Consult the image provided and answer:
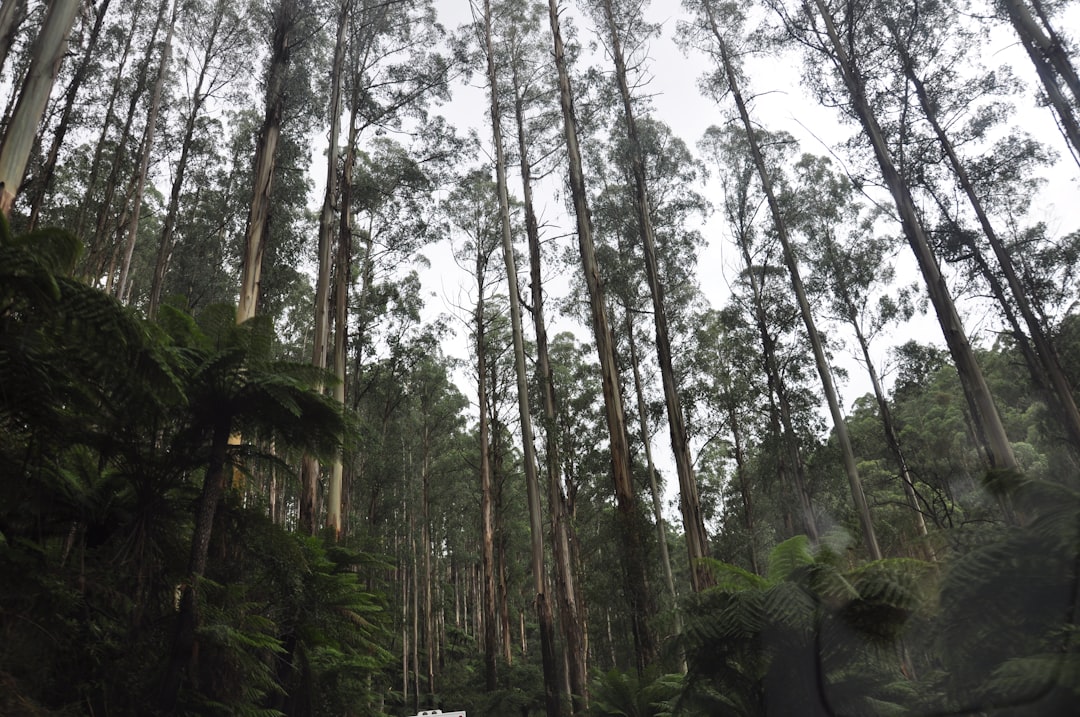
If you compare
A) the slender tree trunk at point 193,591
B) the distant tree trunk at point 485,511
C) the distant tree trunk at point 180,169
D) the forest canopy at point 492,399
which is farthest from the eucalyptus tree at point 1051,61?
the distant tree trunk at point 180,169

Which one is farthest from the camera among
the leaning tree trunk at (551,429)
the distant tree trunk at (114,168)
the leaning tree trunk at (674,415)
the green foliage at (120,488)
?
the distant tree trunk at (114,168)

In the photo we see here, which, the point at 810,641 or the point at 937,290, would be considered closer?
the point at 810,641

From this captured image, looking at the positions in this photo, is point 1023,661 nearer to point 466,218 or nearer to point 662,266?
point 662,266

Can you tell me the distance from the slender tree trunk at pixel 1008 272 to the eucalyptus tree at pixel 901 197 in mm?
1663

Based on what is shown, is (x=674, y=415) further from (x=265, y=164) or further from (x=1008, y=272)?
(x=1008, y=272)

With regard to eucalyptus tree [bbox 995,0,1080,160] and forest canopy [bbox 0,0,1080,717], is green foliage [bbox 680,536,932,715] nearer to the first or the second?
forest canopy [bbox 0,0,1080,717]

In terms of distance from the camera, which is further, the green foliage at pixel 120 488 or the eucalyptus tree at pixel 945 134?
the eucalyptus tree at pixel 945 134

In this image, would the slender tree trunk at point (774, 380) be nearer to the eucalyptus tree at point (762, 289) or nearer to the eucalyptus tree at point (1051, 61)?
the eucalyptus tree at point (762, 289)

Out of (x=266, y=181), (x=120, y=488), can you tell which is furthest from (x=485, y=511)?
(x=120, y=488)

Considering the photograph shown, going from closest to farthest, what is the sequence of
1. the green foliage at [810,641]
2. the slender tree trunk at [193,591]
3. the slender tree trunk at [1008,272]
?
the slender tree trunk at [193,591] < the green foliage at [810,641] < the slender tree trunk at [1008,272]

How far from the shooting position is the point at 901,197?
800 cm

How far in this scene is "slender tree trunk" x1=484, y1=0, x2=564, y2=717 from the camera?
27.4 feet

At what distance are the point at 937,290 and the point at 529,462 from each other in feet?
20.1

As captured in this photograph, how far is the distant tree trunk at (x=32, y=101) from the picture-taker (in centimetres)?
375
